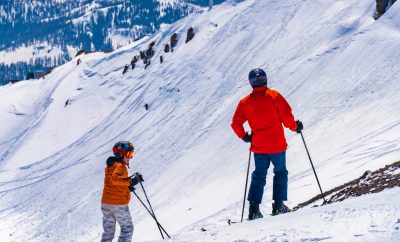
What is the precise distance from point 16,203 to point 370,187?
2776 cm

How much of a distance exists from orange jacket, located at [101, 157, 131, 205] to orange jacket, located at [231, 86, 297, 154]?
1.92m

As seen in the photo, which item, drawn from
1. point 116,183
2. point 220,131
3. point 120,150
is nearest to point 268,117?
point 120,150

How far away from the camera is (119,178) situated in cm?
785

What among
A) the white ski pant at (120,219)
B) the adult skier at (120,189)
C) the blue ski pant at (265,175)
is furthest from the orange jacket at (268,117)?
the white ski pant at (120,219)

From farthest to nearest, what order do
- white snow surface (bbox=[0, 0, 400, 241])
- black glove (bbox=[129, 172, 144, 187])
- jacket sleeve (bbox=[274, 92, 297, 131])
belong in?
white snow surface (bbox=[0, 0, 400, 241]) < black glove (bbox=[129, 172, 144, 187]) < jacket sleeve (bbox=[274, 92, 297, 131])

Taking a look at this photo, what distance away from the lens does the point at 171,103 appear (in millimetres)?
33312

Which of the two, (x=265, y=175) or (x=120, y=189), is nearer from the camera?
(x=265, y=175)

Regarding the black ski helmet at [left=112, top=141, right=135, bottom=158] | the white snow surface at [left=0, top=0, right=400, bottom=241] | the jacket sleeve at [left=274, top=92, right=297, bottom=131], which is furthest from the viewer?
the white snow surface at [left=0, top=0, right=400, bottom=241]

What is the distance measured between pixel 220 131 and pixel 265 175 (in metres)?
16.3

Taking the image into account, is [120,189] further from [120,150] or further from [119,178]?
[120,150]

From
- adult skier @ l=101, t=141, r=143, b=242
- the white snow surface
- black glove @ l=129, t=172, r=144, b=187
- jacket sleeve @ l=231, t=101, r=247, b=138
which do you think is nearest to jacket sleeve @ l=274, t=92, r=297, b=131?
jacket sleeve @ l=231, t=101, r=247, b=138

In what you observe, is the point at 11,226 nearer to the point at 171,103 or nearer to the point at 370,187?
the point at 171,103

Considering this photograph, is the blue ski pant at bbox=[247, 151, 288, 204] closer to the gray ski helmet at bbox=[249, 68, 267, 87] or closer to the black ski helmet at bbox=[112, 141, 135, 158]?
the gray ski helmet at bbox=[249, 68, 267, 87]

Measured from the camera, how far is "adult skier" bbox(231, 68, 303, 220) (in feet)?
24.8
